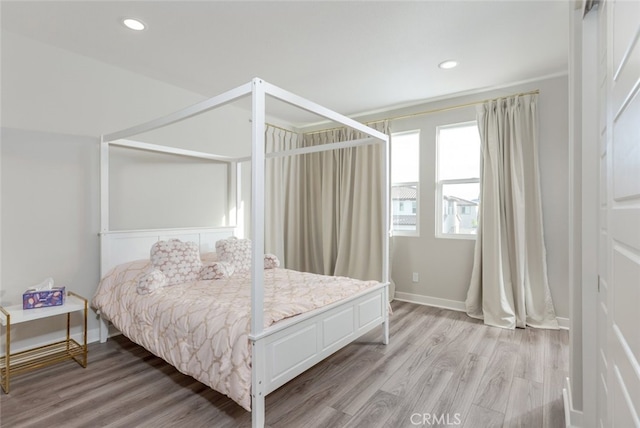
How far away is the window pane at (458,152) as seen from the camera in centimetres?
379

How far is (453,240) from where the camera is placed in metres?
3.89

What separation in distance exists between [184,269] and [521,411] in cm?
264

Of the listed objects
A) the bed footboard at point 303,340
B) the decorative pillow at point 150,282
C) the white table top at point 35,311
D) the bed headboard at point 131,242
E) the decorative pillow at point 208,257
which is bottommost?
the bed footboard at point 303,340

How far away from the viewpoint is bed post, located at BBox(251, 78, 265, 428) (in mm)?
1702

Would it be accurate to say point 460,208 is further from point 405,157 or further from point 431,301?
point 431,301

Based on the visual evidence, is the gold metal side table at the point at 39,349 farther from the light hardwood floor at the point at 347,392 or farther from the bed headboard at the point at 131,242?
the bed headboard at the point at 131,242

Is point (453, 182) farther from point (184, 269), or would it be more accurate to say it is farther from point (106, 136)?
point (106, 136)

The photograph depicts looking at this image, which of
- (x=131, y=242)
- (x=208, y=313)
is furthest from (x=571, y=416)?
(x=131, y=242)

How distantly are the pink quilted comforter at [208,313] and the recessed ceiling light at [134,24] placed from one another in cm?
192

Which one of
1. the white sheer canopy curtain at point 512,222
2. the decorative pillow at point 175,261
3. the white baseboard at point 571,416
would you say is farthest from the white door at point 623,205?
the decorative pillow at point 175,261

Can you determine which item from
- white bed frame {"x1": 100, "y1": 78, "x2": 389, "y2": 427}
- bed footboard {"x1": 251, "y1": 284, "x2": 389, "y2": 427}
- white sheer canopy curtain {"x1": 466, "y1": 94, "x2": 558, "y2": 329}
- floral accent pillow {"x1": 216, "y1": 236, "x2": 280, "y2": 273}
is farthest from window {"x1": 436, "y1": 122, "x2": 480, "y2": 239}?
floral accent pillow {"x1": 216, "y1": 236, "x2": 280, "y2": 273}

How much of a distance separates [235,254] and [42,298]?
1.49 meters

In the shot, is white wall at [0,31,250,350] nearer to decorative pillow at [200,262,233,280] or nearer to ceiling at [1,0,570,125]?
ceiling at [1,0,570,125]

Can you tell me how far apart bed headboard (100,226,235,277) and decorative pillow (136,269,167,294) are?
2.08ft
